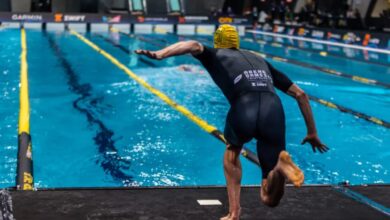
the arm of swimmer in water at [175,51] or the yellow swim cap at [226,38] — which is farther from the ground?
the yellow swim cap at [226,38]

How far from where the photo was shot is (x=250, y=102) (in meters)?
3.23

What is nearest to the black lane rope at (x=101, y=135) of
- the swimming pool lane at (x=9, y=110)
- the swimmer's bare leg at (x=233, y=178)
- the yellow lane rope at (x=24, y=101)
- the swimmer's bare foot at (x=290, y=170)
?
the yellow lane rope at (x=24, y=101)

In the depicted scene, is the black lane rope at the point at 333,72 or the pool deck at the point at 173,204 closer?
the pool deck at the point at 173,204

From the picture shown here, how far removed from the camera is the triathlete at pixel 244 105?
3182 mm

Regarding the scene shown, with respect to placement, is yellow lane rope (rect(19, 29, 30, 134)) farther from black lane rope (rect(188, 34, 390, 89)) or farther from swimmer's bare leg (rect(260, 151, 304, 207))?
black lane rope (rect(188, 34, 390, 89))

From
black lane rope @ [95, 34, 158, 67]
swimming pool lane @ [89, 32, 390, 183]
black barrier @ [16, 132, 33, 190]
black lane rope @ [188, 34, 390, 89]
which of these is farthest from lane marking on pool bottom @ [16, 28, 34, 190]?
black lane rope @ [188, 34, 390, 89]

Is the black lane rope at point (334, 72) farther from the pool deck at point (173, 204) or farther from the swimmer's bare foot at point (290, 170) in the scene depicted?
the swimmer's bare foot at point (290, 170)

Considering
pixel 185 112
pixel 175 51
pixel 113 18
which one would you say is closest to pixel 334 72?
pixel 185 112

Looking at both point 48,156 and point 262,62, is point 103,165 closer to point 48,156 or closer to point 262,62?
point 48,156

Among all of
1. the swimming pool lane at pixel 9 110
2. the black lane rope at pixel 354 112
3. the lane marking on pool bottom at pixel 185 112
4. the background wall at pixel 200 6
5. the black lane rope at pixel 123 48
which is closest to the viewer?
the swimming pool lane at pixel 9 110

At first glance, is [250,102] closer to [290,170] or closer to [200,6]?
[290,170]

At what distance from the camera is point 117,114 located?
26.1 ft

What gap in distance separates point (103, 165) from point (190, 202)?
2.19 m

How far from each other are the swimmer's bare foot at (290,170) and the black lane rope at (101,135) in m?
2.75
